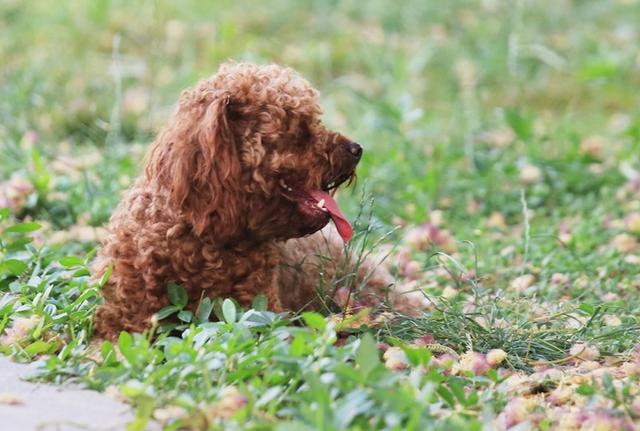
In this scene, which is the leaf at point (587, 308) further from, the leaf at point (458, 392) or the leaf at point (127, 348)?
the leaf at point (127, 348)

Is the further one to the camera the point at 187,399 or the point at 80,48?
the point at 80,48

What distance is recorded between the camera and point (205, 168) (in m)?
3.82

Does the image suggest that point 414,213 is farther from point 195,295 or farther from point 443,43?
point 443,43

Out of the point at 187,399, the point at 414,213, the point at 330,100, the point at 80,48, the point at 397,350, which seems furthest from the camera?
the point at 80,48

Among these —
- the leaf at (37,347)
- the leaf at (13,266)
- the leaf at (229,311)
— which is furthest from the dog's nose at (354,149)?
the leaf at (13,266)

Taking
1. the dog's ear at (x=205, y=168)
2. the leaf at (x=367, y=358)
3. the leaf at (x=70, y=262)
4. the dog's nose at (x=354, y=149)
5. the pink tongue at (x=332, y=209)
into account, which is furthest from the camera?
the leaf at (x=70, y=262)

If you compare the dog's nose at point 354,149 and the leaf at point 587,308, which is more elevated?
the dog's nose at point 354,149

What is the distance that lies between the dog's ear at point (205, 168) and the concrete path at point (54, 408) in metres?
0.71

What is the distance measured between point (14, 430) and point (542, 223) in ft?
12.1

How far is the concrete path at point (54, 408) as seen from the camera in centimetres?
318

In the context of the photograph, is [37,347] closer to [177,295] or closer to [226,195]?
[177,295]

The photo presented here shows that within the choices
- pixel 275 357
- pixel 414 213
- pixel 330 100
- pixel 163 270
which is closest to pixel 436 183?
pixel 414 213

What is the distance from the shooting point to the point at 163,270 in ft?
13.0

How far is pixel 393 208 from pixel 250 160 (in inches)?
99.6
